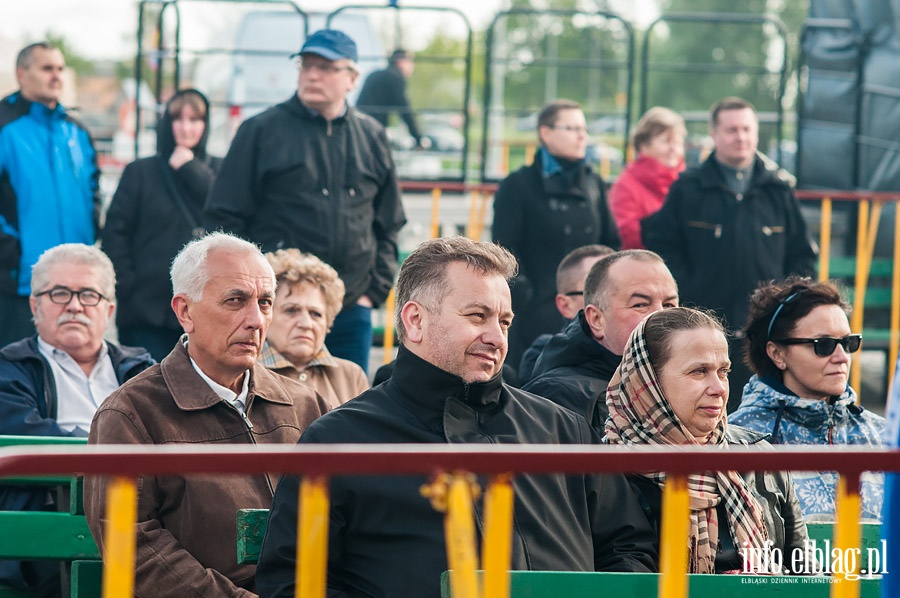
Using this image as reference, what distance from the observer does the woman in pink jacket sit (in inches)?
310

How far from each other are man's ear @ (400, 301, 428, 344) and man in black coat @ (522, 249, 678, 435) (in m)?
1.02

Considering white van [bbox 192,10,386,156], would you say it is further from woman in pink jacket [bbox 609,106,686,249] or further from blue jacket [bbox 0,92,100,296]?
blue jacket [bbox 0,92,100,296]

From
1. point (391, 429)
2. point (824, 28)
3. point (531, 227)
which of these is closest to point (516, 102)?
point (824, 28)

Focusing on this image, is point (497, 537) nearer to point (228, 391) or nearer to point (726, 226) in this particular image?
point (228, 391)

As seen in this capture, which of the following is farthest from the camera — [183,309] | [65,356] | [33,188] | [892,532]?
[33,188]

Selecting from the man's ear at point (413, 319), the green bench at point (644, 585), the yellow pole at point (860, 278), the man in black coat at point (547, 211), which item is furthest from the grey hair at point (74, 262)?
the yellow pole at point (860, 278)

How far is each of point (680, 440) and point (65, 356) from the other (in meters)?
2.50

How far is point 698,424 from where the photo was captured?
390 centimetres

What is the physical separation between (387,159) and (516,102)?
171 feet

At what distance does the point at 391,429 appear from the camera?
346 cm

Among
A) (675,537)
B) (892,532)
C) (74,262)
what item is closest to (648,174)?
(74,262)

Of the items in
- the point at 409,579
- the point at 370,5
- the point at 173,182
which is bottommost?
the point at 409,579

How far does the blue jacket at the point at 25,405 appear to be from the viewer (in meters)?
4.35

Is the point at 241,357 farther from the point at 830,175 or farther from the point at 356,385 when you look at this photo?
the point at 830,175
